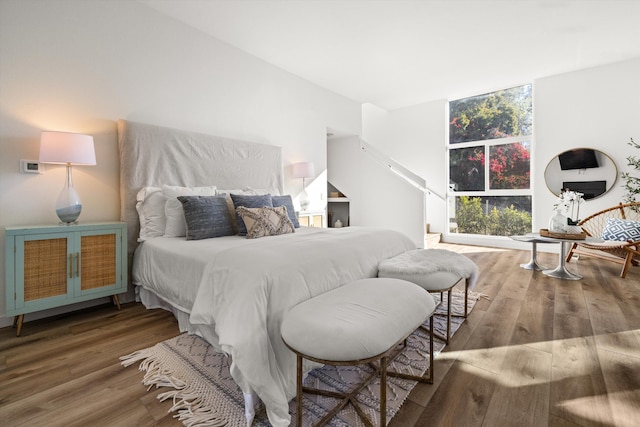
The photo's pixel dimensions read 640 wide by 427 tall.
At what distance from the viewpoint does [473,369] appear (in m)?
1.63

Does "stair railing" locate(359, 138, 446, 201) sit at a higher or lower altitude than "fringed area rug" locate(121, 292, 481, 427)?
higher

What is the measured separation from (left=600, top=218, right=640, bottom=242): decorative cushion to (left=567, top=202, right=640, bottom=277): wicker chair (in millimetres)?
192

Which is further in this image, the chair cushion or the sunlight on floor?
the sunlight on floor

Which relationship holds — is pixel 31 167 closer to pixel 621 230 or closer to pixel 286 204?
pixel 286 204

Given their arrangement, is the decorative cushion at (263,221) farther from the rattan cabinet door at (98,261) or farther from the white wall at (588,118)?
the white wall at (588,118)

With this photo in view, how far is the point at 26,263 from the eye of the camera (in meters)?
2.03

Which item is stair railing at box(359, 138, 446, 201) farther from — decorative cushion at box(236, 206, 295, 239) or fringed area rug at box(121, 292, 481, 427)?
fringed area rug at box(121, 292, 481, 427)

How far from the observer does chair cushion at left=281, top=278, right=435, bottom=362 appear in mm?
1073

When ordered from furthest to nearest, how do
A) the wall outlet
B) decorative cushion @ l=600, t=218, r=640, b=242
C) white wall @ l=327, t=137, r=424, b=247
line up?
white wall @ l=327, t=137, r=424, b=247 < decorative cushion @ l=600, t=218, r=640, b=242 < the wall outlet

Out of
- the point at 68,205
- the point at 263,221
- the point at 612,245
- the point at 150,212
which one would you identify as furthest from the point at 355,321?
the point at 612,245

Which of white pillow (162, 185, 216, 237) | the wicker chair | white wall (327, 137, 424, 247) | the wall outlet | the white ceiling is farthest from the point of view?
white wall (327, 137, 424, 247)

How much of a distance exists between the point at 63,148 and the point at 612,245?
5.35 metres

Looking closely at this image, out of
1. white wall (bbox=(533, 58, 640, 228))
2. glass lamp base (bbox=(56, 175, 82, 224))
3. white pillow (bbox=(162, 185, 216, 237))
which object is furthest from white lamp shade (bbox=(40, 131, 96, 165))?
white wall (bbox=(533, 58, 640, 228))

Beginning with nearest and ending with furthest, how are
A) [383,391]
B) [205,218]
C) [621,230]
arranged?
[383,391]
[205,218]
[621,230]
